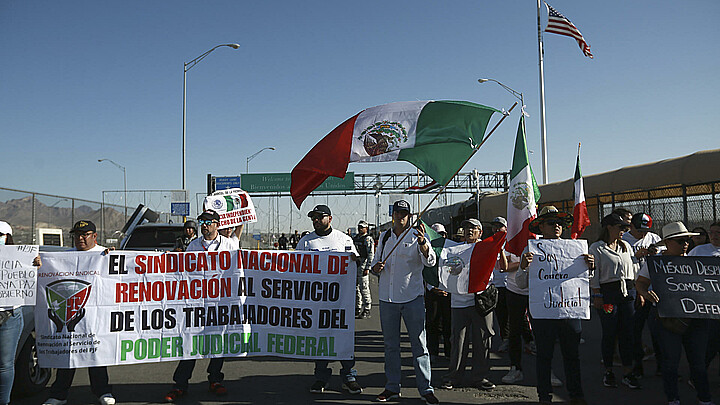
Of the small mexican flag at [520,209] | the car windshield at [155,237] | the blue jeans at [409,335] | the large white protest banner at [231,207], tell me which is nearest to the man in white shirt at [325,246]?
the blue jeans at [409,335]

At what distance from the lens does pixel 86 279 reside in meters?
6.20

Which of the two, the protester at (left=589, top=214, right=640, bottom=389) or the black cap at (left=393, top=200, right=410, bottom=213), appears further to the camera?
the protester at (left=589, top=214, right=640, bottom=389)

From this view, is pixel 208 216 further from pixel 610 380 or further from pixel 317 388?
pixel 610 380

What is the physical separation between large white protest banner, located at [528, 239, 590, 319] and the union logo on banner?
183 inches

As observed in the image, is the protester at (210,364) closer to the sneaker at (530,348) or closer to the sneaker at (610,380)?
the sneaker at (610,380)

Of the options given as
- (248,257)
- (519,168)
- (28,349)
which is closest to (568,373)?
(519,168)

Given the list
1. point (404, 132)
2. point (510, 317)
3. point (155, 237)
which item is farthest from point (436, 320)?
point (155, 237)

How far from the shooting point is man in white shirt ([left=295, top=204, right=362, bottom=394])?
21.8 ft

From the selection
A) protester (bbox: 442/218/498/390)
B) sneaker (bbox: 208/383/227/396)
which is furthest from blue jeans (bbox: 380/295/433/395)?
sneaker (bbox: 208/383/227/396)

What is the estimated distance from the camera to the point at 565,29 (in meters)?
23.3

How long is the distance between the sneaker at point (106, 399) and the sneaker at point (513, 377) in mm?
4431

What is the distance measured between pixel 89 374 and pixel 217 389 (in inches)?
53.0

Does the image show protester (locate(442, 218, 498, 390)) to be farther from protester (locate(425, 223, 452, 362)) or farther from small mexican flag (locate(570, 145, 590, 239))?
small mexican flag (locate(570, 145, 590, 239))

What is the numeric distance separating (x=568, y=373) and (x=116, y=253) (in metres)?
4.87
